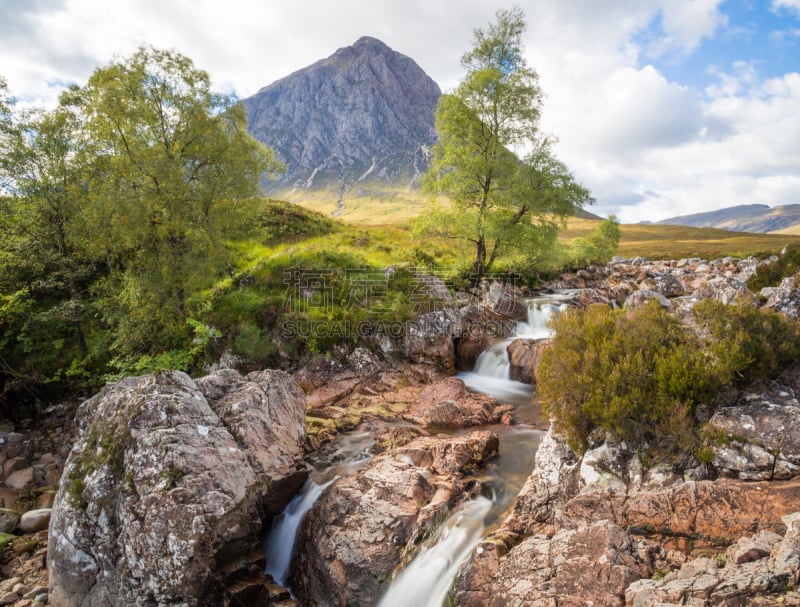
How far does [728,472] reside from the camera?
6.05 m

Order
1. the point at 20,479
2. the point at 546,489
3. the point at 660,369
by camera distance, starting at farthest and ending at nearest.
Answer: the point at 20,479 → the point at 546,489 → the point at 660,369

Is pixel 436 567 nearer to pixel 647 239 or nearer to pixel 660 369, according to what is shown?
pixel 660 369

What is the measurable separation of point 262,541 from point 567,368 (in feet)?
26.4

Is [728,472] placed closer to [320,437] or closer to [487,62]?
[320,437]

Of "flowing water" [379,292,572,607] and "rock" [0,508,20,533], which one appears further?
"rock" [0,508,20,533]

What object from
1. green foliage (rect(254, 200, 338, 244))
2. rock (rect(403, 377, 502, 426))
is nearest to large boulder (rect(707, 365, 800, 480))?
rock (rect(403, 377, 502, 426))

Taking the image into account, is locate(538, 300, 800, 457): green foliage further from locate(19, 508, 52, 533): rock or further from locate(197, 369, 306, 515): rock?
locate(19, 508, 52, 533): rock

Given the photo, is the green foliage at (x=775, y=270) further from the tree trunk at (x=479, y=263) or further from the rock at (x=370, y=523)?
the rock at (x=370, y=523)

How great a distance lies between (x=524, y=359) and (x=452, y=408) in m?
4.99

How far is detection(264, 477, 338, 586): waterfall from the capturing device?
8496 millimetres

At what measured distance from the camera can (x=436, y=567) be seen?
721cm

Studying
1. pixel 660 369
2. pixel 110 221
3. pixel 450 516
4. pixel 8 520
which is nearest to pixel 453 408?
pixel 450 516

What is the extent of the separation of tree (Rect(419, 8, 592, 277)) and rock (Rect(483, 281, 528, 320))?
9.63 feet

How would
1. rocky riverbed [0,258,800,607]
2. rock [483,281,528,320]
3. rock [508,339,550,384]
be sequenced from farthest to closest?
1. rock [483,281,528,320]
2. rock [508,339,550,384]
3. rocky riverbed [0,258,800,607]
